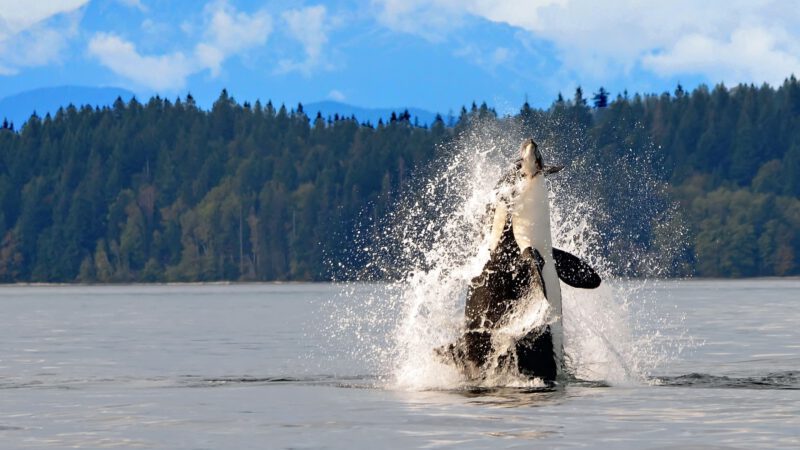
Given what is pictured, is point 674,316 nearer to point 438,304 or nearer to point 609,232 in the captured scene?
point 438,304

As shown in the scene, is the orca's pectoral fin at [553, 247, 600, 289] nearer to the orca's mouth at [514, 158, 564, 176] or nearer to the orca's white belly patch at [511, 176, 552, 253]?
the orca's white belly patch at [511, 176, 552, 253]

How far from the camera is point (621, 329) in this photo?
31531 millimetres

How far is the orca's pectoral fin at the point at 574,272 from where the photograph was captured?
25.3 metres

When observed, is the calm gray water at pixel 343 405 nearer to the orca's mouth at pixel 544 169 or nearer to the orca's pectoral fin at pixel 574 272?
the orca's pectoral fin at pixel 574 272

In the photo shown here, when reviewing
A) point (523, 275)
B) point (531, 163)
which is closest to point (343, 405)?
point (523, 275)

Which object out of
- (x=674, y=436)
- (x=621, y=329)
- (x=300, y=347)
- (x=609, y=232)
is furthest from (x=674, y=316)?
(x=609, y=232)

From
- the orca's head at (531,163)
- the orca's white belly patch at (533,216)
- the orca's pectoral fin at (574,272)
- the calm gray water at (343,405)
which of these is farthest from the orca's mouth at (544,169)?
the calm gray water at (343,405)

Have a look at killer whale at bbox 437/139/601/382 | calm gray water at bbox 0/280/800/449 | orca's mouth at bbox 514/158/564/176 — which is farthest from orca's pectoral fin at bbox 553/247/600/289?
calm gray water at bbox 0/280/800/449

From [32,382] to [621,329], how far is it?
37.9 ft

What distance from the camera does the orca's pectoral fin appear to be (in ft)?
82.9

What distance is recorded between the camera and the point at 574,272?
83.4ft

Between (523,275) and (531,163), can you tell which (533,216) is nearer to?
(531,163)

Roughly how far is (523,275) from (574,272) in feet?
2.71

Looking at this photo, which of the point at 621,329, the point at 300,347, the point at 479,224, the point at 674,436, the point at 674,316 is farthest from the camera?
the point at 674,316
